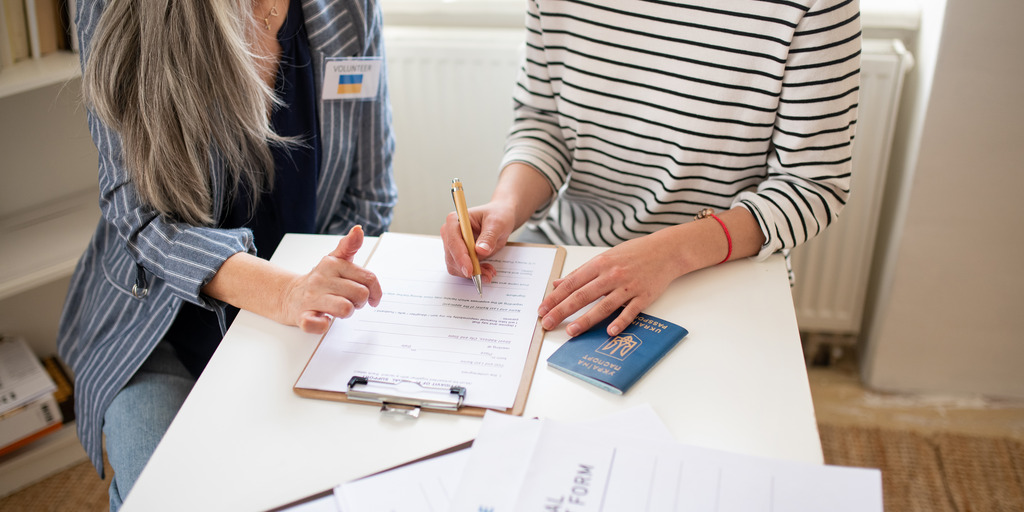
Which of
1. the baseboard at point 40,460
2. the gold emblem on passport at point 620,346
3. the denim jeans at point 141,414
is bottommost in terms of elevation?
the baseboard at point 40,460

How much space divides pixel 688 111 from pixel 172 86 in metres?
0.74

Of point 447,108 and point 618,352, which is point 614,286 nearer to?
point 618,352

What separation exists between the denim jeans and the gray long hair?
0.81 feet

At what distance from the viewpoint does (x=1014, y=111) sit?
1411 millimetres

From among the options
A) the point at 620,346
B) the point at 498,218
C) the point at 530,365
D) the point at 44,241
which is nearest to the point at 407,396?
the point at 530,365

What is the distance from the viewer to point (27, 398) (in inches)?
61.3

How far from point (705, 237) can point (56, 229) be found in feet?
4.59

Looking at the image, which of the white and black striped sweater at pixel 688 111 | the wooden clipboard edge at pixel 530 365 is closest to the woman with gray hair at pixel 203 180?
the wooden clipboard edge at pixel 530 365

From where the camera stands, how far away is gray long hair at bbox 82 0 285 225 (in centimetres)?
98

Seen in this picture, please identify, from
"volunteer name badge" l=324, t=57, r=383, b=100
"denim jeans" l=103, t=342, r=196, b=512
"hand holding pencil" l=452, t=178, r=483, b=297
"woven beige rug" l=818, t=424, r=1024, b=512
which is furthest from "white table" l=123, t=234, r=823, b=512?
"woven beige rug" l=818, t=424, r=1024, b=512

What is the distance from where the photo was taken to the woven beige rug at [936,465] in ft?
4.99

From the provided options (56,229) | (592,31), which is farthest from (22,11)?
(592,31)

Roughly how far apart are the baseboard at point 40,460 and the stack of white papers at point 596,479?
133 cm

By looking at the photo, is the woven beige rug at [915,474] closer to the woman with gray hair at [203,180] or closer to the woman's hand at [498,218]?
the woman with gray hair at [203,180]
